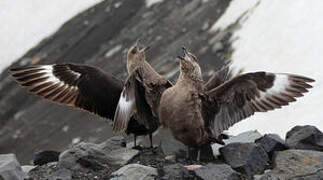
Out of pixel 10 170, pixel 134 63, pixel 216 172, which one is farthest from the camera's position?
pixel 134 63

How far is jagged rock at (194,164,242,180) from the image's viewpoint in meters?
5.89

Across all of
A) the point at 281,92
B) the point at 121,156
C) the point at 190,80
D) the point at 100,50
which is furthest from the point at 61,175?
the point at 100,50

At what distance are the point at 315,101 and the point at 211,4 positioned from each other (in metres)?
8.83

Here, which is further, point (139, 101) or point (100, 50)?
Answer: point (100, 50)

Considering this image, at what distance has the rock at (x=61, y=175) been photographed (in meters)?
6.30

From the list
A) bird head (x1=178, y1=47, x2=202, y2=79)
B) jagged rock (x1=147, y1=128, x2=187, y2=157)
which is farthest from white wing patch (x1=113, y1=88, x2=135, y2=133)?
bird head (x1=178, y1=47, x2=202, y2=79)

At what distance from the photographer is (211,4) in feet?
64.3

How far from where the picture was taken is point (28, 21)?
23.8 m

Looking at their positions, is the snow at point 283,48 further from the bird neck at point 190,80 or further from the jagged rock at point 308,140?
the bird neck at point 190,80

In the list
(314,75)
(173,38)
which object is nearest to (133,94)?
(314,75)

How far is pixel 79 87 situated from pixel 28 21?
55.8ft

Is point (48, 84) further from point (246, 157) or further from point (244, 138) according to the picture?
point (246, 157)

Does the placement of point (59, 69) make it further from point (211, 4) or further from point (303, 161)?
point (211, 4)

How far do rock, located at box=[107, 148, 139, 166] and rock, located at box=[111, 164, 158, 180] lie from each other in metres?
0.66
